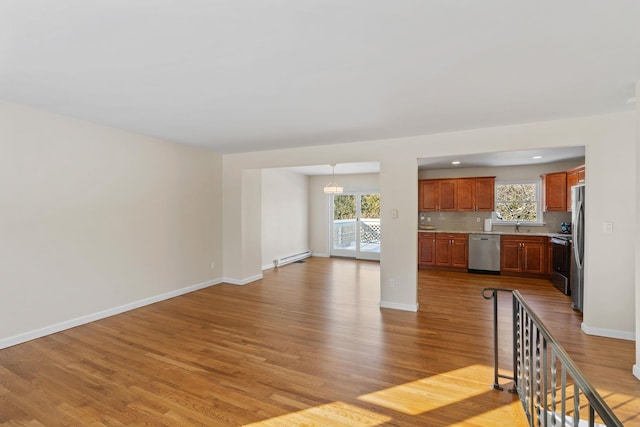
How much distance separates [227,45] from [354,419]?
2612 millimetres

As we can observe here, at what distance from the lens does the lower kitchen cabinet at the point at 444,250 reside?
6797 mm

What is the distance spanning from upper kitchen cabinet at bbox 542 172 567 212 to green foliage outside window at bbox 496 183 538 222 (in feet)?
1.45

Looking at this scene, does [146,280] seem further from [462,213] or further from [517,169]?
[517,169]

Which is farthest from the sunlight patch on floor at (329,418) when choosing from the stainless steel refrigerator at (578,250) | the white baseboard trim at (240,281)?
the white baseboard trim at (240,281)

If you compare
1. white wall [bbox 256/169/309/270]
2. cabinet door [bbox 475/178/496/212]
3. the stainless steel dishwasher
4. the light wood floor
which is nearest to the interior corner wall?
white wall [bbox 256/169/309/270]

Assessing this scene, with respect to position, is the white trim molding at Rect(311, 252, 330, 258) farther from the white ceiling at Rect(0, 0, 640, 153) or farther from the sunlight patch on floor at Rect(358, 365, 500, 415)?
the sunlight patch on floor at Rect(358, 365, 500, 415)

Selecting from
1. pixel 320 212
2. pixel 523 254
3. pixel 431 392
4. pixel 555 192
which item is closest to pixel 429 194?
pixel 523 254

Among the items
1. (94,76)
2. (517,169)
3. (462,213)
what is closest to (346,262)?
(462,213)

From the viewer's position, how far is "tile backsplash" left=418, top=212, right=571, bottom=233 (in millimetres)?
6559

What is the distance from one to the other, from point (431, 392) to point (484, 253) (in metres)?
5.03

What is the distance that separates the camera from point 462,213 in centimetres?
743

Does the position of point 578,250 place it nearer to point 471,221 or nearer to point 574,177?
point 574,177

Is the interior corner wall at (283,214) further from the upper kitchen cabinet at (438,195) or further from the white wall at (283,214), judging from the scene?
the upper kitchen cabinet at (438,195)

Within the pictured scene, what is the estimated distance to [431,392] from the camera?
236 centimetres
